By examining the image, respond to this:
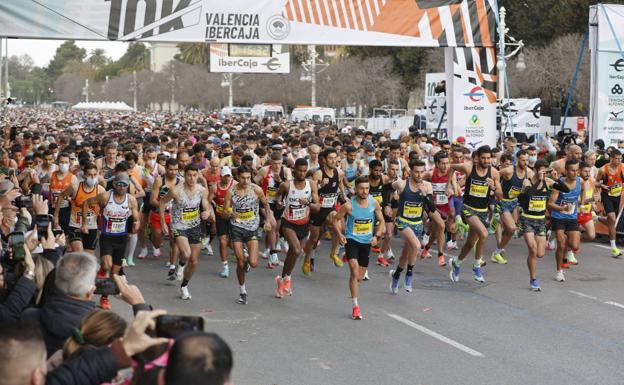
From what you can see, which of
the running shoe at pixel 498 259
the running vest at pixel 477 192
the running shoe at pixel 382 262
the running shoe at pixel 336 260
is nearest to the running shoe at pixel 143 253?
the running shoe at pixel 336 260

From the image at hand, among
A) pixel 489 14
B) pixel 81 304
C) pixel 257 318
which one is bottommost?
pixel 257 318

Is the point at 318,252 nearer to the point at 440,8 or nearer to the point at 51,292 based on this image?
the point at 440,8

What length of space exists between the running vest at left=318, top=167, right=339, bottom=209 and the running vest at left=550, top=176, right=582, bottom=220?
9.95 ft

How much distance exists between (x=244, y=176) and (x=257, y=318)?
198cm

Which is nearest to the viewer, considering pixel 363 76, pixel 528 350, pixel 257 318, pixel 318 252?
pixel 528 350

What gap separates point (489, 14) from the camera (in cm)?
1928

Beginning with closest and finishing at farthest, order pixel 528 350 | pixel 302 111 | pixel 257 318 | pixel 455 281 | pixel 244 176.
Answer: pixel 528 350 < pixel 257 318 < pixel 244 176 < pixel 455 281 < pixel 302 111

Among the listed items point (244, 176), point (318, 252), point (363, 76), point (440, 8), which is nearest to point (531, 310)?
point (244, 176)

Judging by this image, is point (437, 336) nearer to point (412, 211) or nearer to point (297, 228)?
point (412, 211)

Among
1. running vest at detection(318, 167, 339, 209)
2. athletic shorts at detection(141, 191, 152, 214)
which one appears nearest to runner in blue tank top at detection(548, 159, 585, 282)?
running vest at detection(318, 167, 339, 209)

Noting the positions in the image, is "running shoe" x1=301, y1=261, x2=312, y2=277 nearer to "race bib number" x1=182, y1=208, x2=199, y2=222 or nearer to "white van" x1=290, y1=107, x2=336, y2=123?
"race bib number" x1=182, y1=208, x2=199, y2=222

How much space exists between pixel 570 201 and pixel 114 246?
6156 mm

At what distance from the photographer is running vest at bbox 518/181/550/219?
41.4ft

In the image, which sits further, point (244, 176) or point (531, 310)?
point (244, 176)
